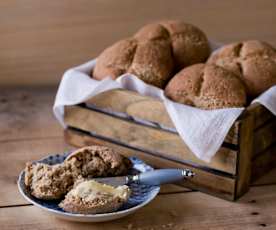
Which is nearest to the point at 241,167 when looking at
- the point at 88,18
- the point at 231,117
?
the point at 231,117

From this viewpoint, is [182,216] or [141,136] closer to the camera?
[182,216]

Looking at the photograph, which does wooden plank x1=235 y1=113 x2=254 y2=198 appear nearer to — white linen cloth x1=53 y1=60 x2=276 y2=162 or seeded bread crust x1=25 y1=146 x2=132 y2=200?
white linen cloth x1=53 y1=60 x2=276 y2=162

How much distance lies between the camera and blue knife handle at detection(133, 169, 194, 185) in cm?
93

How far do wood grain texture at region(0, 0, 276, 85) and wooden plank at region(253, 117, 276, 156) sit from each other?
57 centimetres

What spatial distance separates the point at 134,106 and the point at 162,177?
0.15 metres

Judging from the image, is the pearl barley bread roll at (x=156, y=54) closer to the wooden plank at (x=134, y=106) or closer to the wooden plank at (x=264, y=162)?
the wooden plank at (x=134, y=106)

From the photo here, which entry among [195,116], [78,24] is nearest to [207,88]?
[195,116]

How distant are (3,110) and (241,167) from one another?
547mm

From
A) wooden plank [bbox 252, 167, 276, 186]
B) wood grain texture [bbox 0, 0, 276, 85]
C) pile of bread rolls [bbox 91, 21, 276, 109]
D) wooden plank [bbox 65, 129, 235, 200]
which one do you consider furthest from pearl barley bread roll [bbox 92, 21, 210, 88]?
wood grain texture [bbox 0, 0, 276, 85]

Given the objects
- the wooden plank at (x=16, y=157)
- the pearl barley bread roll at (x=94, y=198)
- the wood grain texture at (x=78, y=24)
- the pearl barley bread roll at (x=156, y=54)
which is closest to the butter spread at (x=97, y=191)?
the pearl barley bread roll at (x=94, y=198)

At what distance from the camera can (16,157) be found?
1.09m

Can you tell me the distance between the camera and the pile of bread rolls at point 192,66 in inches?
38.9

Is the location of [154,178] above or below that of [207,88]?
below

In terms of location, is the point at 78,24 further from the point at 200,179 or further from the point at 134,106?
the point at 200,179
